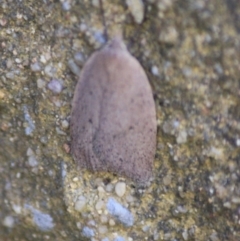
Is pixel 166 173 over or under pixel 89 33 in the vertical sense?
under

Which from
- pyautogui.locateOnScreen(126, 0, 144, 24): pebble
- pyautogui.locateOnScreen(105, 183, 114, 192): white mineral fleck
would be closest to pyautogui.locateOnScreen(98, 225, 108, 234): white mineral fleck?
pyautogui.locateOnScreen(105, 183, 114, 192): white mineral fleck

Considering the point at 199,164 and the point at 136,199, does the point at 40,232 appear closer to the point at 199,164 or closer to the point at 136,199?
the point at 136,199

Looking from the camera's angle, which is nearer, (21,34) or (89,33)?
(89,33)

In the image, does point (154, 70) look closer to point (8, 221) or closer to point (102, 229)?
point (102, 229)

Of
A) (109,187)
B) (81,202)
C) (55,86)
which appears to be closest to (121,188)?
(109,187)

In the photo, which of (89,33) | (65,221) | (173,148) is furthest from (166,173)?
(89,33)
